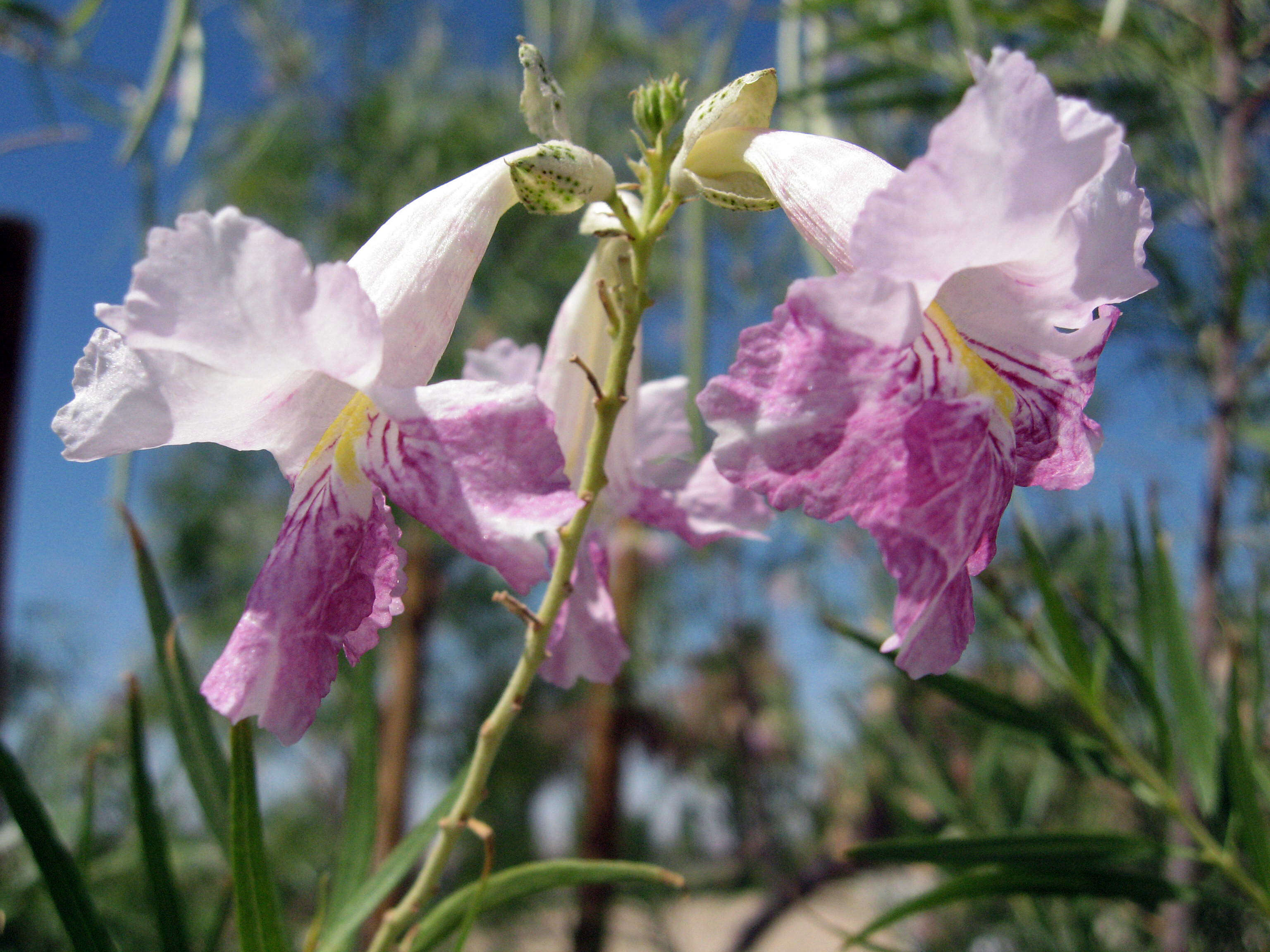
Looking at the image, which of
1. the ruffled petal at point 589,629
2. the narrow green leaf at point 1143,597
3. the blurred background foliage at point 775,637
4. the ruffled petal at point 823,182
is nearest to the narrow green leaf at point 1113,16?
the blurred background foliage at point 775,637

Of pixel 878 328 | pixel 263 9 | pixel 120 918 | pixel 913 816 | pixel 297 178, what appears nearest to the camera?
pixel 878 328

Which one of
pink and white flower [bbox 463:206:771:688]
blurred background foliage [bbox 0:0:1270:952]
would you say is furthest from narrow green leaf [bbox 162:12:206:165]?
pink and white flower [bbox 463:206:771:688]

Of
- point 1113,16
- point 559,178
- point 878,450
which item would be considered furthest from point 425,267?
point 1113,16

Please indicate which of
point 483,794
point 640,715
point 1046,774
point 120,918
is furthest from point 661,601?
point 483,794

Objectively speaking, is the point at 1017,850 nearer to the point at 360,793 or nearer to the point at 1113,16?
the point at 360,793

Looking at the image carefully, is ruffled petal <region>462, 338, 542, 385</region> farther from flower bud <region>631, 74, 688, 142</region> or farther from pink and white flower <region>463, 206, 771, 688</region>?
flower bud <region>631, 74, 688, 142</region>

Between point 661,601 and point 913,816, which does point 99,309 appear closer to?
point 913,816
